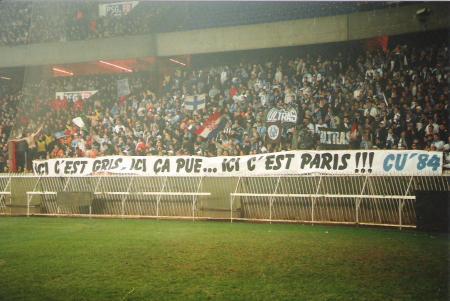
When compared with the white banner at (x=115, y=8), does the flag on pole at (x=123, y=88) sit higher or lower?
lower

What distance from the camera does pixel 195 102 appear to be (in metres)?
21.1

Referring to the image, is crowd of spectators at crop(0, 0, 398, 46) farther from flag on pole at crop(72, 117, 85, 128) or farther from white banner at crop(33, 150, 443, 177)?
white banner at crop(33, 150, 443, 177)

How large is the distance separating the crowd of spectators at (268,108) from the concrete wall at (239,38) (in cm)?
98

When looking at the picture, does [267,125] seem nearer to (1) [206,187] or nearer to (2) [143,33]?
(1) [206,187]

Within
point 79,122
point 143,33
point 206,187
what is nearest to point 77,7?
point 143,33

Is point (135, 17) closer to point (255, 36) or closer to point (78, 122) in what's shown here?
point (78, 122)

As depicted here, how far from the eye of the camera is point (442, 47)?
1745 cm

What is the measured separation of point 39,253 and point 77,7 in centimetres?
2228

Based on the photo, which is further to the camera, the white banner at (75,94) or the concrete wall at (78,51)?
the white banner at (75,94)

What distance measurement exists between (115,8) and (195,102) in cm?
1083

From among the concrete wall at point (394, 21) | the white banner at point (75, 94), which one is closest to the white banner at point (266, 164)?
the concrete wall at point (394, 21)

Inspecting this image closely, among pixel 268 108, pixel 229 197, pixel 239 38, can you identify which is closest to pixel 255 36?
pixel 239 38

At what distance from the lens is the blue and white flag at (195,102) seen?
20922 millimetres

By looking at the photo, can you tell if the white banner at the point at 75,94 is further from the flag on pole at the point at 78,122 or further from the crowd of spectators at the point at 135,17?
the flag on pole at the point at 78,122
